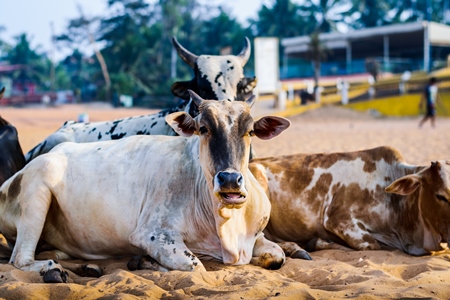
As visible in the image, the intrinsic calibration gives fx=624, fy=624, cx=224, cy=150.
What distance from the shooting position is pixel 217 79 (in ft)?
23.9

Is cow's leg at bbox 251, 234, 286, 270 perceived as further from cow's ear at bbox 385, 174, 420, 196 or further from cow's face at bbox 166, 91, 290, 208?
cow's ear at bbox 385, 174, 420, 196

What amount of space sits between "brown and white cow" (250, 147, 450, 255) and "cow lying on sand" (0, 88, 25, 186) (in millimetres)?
2697

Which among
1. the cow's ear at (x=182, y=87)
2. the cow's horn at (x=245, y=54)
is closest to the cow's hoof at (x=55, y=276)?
the cow's ear at (x=182, y=87)

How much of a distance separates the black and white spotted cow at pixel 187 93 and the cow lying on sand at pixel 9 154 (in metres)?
0.61

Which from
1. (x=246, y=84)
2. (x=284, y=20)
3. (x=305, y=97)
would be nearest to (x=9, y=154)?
(x=246, y=84)

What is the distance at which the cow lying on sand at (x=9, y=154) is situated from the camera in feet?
22.5

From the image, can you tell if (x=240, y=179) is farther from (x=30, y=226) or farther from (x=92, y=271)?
(x=30, y=226)

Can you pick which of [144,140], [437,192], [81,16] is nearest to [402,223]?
[437,192]

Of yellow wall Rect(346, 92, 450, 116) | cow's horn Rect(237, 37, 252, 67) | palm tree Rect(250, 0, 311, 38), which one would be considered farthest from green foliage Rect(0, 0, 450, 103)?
cow's horn Rect(237, 37, 252, 67)

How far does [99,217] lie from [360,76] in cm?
3528

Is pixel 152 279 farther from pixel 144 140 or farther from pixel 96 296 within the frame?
pixel 144 140

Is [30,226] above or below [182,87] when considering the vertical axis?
below

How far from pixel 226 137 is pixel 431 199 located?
2.13 m

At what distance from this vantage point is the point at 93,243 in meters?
5.33
